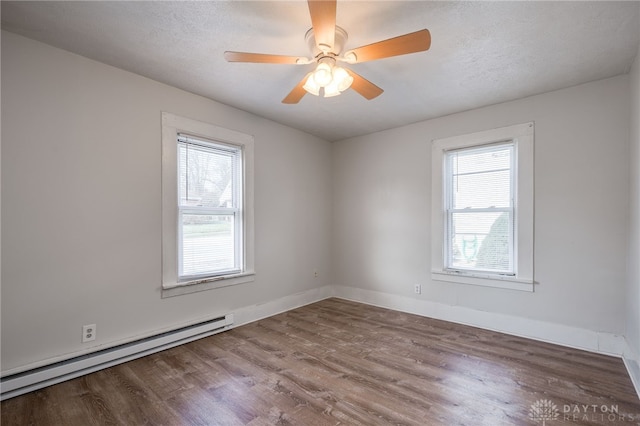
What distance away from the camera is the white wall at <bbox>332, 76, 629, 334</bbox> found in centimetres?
277

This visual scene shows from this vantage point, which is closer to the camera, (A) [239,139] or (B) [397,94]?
(B) [397,94]

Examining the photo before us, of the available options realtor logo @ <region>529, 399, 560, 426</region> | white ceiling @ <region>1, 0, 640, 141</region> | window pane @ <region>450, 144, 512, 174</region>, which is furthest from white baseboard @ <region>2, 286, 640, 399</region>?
white ceiling @ <region>1, 0, 640, 141</region>

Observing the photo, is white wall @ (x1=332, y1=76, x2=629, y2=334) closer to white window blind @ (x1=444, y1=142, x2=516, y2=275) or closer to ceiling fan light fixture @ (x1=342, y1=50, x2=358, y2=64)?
white window blind @ (x1=444, y1=142, x2=516, y2=275)

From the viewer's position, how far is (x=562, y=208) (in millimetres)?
3020

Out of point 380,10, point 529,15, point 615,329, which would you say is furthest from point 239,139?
point 615,329

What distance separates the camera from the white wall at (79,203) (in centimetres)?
216

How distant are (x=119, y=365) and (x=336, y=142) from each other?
3961mm

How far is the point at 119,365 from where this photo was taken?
256cm

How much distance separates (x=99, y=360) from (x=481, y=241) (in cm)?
400

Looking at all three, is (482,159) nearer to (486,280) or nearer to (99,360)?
(486,280)

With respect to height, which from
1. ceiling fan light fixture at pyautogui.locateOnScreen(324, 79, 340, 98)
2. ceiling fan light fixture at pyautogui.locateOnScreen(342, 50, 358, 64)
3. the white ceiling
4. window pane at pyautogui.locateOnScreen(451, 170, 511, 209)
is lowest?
window pane at pyautogui.locateOnScreen(451, 170, 511, 209)

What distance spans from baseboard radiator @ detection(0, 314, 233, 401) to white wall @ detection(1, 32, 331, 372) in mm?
77

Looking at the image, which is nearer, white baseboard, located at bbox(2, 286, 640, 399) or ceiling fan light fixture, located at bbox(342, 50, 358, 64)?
ceiling fan light fixture, located at bbox(342, 50, 358, 64)

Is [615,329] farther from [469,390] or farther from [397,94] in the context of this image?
[397,94]
